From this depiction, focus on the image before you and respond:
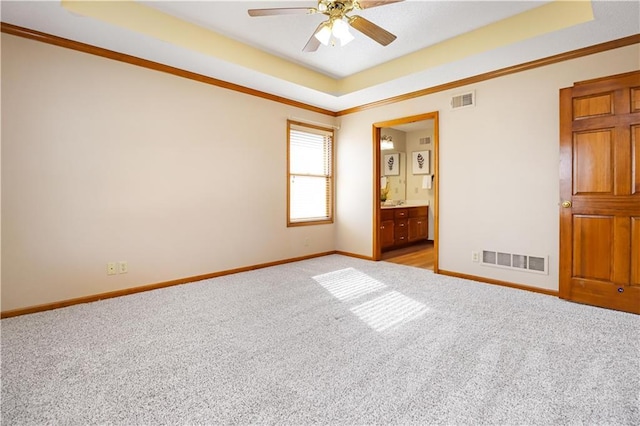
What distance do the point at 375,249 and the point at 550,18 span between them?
347 centimetres

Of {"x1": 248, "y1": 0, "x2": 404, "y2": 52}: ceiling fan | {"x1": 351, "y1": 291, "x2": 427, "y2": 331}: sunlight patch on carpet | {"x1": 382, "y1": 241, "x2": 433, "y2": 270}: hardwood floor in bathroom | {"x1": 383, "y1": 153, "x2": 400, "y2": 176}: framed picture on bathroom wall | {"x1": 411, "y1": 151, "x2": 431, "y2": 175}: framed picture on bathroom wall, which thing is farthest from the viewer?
{"x1": 383, "y1": 153, "x2": 400, "y2": 176}: framed picture on bathroom wall

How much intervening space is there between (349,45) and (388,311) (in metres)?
2.92

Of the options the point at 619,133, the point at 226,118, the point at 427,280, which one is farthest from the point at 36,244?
the point at 619,133

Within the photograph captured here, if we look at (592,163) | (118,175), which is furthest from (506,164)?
(118,175)

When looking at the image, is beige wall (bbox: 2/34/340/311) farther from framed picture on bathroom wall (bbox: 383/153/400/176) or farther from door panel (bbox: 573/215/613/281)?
framed picture on bathroom wall (bbox: 383/153/400/176)

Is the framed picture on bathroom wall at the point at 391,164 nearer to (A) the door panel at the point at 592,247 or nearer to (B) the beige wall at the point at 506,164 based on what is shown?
(B) the beige wall at the point at 506,164

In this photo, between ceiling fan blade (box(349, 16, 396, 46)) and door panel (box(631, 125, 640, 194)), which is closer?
ceiling fan blade (box(349, 16, 396, 46))

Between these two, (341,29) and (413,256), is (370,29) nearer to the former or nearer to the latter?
(341,29)

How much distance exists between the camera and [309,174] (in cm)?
527

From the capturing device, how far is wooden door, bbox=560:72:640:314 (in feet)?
9.16

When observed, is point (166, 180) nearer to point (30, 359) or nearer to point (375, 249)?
point (30, 359)

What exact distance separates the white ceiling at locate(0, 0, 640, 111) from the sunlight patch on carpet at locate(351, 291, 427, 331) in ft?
8.56

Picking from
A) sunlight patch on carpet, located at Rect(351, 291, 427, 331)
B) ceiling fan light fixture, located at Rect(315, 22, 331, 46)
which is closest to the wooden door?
sunlight patch on carpet, located at Rect(351, 291, 427, 331)

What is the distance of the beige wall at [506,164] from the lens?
10.9 feet
